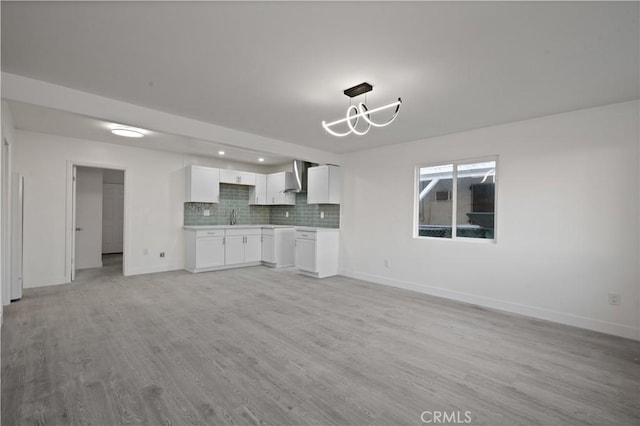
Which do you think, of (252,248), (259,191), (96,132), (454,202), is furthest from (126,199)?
(454,202)

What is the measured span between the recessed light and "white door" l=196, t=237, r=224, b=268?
217cm

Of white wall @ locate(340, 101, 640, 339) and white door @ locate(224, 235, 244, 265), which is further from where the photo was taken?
white door @ locate(224, 235, 244, 265)

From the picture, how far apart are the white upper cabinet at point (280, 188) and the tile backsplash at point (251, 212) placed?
0.90 ft

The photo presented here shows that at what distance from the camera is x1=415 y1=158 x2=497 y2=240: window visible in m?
4.13

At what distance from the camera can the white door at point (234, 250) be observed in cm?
625

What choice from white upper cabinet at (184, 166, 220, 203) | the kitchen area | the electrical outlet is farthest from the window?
white upper cabinet at (184, 166, 220, 203)

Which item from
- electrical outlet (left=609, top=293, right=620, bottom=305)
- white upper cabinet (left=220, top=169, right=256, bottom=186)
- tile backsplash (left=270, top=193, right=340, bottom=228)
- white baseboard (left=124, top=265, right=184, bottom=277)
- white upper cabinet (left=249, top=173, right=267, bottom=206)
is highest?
white upper cabinet (left=220, top=169, right=256, bottom=186)

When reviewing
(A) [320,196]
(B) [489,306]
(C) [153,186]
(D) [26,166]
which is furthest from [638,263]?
(D) [26,166]

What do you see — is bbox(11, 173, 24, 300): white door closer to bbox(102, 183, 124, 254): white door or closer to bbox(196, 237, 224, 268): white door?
bbox(196, 237, 224, 268): white door

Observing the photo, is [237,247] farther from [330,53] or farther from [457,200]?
[330,53]

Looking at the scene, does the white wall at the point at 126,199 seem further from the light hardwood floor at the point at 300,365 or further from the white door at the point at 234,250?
the light hardwood floor at the point at 300,365

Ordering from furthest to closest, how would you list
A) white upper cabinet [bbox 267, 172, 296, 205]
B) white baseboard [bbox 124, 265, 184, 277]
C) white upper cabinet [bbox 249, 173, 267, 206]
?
1. white upper cabinet [bbox 249, 173, 267, 206]
2. white upper cabinet [bbox 267, 172, 296, 205]
3. white baseboard [bbox 124, 265, 184, 277]

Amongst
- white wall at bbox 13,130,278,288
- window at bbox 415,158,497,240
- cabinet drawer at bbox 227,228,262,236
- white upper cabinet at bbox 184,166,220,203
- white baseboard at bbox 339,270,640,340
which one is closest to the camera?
white baseboard at bbox 339,270,640,340

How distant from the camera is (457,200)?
4445 mm
